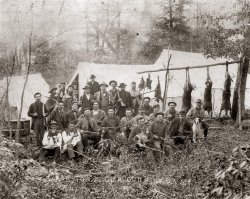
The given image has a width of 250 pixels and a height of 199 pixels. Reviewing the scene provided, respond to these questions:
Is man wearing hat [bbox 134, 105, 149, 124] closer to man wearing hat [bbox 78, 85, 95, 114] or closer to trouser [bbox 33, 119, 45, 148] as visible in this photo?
man wearing hat [bbox 78, 85, 95, 114]

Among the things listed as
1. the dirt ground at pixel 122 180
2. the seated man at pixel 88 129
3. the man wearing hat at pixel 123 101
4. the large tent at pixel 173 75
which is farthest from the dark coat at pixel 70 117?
the large tent at pixel 173 75

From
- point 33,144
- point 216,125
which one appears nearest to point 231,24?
point 216,125

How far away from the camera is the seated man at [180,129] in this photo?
Result: 9894 millimetres

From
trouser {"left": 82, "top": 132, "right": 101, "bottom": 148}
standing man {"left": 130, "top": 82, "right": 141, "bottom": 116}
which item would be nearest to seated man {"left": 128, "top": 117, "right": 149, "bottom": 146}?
trouser {"left": 82, "top": 132, "right": 101, "bottom": 148}

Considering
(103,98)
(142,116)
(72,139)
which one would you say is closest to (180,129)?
(142,116)

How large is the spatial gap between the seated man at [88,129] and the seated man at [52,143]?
579 millimetres

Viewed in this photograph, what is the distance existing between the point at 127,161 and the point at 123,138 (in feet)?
5.67

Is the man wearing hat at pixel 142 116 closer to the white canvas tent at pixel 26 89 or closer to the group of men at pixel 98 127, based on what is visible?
the group of men at pixel 98 127

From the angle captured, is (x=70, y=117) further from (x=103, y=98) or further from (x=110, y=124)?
(x=103, y=98)

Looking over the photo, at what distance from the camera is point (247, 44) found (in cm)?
1215

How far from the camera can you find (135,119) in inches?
405

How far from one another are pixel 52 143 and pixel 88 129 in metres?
1.02

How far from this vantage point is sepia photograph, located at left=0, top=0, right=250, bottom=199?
6.10 meters

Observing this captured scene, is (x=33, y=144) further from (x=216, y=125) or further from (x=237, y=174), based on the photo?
(x=237, y=174)
